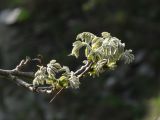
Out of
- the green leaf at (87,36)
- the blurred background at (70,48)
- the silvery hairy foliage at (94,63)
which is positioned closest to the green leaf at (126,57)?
the silvery hairy foliage at (94,63)

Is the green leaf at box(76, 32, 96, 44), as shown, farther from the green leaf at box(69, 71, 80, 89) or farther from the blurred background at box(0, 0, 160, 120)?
the blurred background at box(0, 0, 160, 120)

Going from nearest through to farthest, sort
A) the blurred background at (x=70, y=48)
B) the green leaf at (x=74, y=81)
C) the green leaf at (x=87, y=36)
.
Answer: the green leaf at (x=74, y=81), the green leaf at (x=87, y=36), the blurred background at (x=70, y=48)

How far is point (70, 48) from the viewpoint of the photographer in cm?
823

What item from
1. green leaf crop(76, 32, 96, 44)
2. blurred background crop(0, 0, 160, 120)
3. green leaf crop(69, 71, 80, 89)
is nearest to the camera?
green leaf crop(69, 71, 80, 89)

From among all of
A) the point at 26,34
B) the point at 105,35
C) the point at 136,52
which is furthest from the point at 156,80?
the point at 105,35

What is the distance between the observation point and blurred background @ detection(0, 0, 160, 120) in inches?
308

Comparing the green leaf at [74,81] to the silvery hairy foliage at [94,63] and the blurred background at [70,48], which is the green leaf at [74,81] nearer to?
the silvery hairy foliage at [94,63]

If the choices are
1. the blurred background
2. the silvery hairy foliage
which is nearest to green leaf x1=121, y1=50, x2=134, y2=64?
the silvery hairy foliage

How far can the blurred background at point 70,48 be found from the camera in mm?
7832

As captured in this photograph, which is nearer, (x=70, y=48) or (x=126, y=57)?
(x=126, y=57)

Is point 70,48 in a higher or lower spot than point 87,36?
higher

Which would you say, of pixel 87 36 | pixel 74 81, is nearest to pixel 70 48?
pixel 87 36

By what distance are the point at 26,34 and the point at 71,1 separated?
73cm

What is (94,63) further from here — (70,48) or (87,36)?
(70,48)
